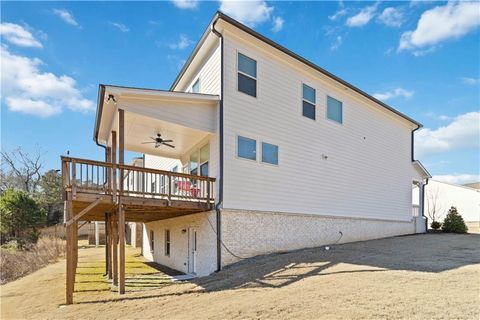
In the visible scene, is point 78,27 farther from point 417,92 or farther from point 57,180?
point 57,180

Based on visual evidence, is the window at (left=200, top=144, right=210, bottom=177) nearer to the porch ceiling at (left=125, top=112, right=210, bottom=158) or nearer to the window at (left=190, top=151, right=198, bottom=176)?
the porch ceiling at (left=125, top=112, right=210, bottom=158)

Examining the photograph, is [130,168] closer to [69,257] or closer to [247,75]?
[69,257]

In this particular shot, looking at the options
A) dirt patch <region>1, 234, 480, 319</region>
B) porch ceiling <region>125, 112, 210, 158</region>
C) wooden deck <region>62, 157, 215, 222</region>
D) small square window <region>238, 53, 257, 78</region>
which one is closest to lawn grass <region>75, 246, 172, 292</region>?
dirt patch <region>1, 234, 480, 319</region>

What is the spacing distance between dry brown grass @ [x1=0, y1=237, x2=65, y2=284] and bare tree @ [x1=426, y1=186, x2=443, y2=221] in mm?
31933

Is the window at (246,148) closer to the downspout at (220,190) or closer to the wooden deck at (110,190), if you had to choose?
the downspout at (220,190)

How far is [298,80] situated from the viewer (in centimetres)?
1389

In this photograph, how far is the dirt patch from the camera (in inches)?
241

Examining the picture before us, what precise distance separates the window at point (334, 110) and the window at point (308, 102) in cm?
108

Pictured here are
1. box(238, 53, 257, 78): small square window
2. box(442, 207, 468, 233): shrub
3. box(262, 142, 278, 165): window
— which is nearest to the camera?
box(238, 53, 257, 78): small square window

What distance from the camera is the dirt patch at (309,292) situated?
612 centimetres

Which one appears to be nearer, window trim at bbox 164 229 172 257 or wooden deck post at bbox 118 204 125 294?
wooden deck post at bbox 118 204 125 294

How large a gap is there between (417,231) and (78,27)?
19.5 meters

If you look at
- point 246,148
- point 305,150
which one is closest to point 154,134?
point 246,148

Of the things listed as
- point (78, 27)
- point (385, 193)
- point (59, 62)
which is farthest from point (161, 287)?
point (385, 193)
